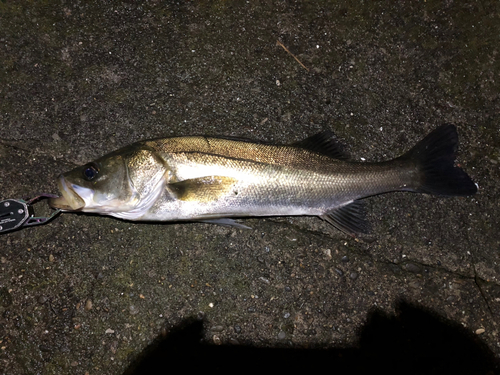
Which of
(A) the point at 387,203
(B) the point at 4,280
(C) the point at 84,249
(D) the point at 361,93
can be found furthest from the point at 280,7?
(B) the point at 4,280

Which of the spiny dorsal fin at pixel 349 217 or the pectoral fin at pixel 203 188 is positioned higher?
the pectoral fin at pixel 203 188

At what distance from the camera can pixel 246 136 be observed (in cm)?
315

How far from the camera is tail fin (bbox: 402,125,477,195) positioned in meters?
2.91

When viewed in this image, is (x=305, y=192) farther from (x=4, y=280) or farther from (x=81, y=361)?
(x=4, y=280)

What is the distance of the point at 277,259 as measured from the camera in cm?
301

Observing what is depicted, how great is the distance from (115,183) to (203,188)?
670 millimetres

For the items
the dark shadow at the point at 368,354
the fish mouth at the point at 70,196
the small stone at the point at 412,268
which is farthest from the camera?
the small stone at the point at 412,268

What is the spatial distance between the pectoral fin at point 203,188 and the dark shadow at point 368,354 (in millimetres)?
1149

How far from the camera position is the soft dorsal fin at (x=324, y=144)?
2.88 meters

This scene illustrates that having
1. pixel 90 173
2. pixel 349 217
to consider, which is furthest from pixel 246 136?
pixel 90 173

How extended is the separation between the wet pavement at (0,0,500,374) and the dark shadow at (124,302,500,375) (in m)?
0.07

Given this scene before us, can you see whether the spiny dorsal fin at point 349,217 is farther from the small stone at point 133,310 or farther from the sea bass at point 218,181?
the small stone at point 133,310

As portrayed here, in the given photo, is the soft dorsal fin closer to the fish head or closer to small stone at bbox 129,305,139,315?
the fish head

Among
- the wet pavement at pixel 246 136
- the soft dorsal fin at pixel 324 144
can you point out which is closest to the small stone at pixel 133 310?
the wet pavement at pixel 246 136
